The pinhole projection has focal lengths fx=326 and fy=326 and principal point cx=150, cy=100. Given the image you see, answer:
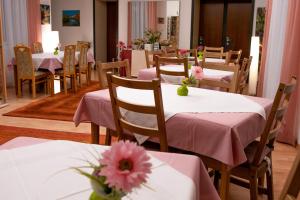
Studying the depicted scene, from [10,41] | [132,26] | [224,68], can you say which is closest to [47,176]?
[224,68]

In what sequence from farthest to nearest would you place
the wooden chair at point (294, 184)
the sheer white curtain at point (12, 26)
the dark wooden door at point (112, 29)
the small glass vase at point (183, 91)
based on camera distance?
the dark wooden door at point (112, 29) → the sheer white curtain at point (12, 26) → the small glass vase at point (183, 91) → the wooden chair at point (294, 184)

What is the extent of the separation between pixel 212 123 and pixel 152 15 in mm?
6619

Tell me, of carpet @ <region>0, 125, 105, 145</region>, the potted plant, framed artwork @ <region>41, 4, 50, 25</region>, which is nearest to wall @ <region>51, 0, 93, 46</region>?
framed artwork @ <region>41, 4, 50, 25</region>

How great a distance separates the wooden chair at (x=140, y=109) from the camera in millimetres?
1907

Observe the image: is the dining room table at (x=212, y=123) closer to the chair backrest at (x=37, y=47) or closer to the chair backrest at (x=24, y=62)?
the chair backrest at (x=24, y=62)

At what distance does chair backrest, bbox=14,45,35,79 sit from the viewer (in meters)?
5.67

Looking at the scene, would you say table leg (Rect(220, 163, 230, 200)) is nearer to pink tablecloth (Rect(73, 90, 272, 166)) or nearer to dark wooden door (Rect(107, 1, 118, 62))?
pink tablecloth (Rect(73, 90, 272, 166))

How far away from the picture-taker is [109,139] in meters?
2.77

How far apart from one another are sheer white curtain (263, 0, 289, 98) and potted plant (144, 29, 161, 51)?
12.0ft

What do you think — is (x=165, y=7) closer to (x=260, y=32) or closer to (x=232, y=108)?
(x=260, y=32)

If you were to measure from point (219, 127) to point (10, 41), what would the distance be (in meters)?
6.08
